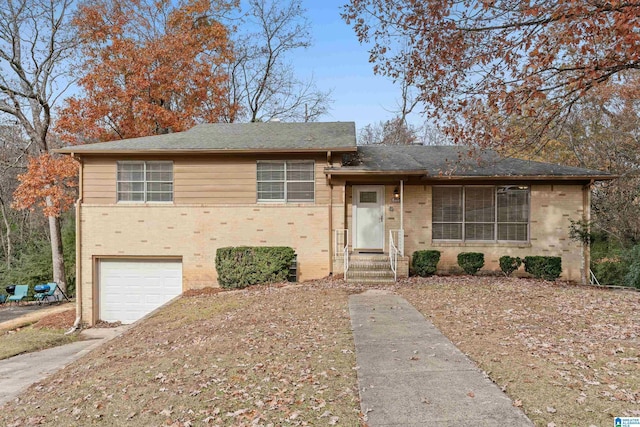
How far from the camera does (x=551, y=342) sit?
5.55 metres

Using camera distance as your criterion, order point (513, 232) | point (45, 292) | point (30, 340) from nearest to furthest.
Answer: point (30, 340) < point (513, 232) < point (45, 292)

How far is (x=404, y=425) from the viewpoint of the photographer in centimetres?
350

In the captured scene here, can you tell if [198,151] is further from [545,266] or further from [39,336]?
[545,266]

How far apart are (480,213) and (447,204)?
111 centimetres

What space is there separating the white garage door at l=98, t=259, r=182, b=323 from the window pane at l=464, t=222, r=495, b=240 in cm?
935

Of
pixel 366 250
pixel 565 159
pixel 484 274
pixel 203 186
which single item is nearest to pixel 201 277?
pixel 203 186

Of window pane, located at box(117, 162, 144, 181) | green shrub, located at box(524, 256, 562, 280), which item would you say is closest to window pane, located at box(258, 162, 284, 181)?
window pane, located at box(117, 162, 144, 181)

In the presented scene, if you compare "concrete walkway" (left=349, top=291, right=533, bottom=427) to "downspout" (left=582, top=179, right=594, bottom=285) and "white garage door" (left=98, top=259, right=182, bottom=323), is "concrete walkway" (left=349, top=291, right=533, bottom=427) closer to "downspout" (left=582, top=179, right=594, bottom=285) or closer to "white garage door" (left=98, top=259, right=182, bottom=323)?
"white garage door" (left=98, top=259, right=182, bottom=323)

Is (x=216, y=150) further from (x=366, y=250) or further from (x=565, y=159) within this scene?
(x=565, y=159)

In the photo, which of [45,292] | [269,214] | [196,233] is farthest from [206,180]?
[45,292]

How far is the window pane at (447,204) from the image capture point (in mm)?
13070

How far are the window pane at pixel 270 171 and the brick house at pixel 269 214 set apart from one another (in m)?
0.03

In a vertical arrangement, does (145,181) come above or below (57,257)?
above

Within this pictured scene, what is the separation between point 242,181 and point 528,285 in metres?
8.78
